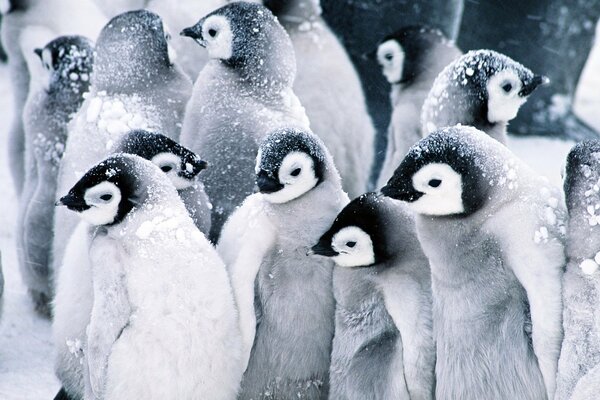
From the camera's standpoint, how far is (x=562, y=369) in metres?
1.89

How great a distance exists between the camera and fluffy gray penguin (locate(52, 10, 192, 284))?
2674 millimetres

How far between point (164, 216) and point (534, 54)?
2.97m

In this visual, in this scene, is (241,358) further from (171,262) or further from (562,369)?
(562,369)

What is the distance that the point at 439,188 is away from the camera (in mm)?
2014

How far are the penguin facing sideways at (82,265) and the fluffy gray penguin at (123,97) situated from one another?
10.7 inches

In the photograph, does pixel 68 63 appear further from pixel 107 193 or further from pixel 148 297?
pixel 148 297

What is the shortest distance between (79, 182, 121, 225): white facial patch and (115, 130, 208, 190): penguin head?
247mm

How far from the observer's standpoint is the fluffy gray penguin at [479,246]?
200 centimetres

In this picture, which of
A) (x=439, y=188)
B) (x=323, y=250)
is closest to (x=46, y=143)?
(x=323, y=250)

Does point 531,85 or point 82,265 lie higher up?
point 531,85

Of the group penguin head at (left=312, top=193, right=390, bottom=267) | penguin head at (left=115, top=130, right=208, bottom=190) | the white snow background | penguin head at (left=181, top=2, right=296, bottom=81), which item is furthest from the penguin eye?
penguin head at (left=181, top=2, right=296, bottom=81)

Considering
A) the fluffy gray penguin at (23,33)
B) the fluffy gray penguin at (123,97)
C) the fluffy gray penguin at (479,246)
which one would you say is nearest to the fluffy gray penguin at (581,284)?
the fluffy gray penguin at (479,246)

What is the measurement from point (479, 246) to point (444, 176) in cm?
16

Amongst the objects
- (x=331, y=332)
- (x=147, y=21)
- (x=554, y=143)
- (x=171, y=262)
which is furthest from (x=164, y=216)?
(x=554, y=143)
